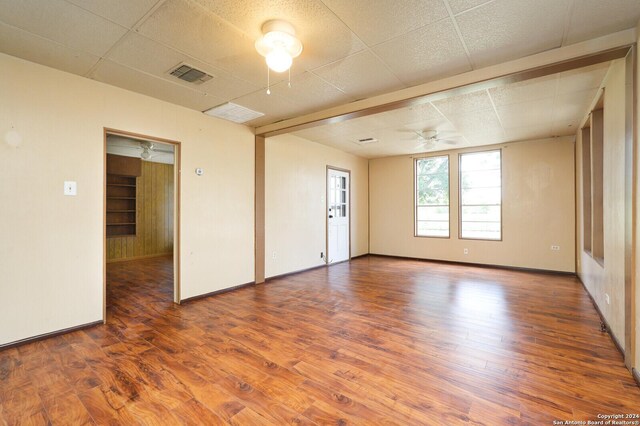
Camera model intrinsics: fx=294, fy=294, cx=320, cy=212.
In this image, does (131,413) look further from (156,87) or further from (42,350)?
(156,87)

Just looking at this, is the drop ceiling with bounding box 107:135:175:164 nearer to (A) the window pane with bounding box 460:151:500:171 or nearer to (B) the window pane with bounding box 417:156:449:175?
(B) the window pane with bounding box 417:156:449:175

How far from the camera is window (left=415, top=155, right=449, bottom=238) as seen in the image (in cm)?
686

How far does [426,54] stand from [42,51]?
3349mm

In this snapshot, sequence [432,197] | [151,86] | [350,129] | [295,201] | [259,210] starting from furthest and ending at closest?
[432,197], [295,201], [350,129], [259,210], [151,86]

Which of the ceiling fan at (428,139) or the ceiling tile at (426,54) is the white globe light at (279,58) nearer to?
the ceiling tile at (426,54)

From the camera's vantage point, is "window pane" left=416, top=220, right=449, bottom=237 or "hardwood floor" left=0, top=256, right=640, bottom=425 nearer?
"hardwood floor" left=0, top=256, right=640, bottom=425

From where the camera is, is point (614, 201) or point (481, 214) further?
point (481, 214)

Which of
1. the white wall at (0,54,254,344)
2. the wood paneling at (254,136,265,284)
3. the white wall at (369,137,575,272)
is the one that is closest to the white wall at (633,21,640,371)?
the white wall at (369,137,575,272)

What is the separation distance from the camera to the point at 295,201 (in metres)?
5.72

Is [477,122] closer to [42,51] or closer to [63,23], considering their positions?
[63,23]

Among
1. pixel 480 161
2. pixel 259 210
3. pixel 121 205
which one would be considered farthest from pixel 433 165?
pixel 121 205

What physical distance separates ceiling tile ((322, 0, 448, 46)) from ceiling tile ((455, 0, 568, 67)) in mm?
239

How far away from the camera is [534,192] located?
19.0ft

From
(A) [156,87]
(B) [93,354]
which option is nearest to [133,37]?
(A) [156,87]
